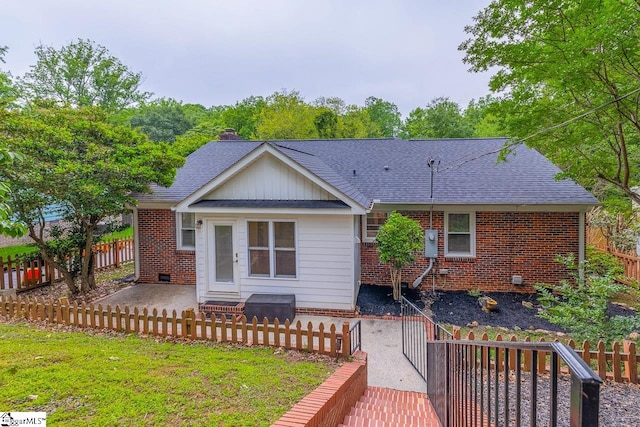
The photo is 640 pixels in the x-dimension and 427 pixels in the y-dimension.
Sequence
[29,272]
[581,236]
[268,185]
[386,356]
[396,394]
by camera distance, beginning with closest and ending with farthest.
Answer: [396,394], [386,356], [268,185], [581,236], [29,272]

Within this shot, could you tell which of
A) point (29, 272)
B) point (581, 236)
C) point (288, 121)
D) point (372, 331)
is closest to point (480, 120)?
point (288, 121)

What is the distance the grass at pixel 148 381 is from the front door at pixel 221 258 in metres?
3.14

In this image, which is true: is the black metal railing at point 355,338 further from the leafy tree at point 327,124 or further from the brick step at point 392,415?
the leafy tree at point 327,124

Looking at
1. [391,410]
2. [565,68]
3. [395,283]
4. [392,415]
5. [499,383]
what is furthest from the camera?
[395,283]

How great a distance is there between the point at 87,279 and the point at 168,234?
2.62m

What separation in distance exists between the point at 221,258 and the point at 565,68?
28.7 ft

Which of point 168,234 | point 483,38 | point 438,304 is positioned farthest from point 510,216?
point 168,234

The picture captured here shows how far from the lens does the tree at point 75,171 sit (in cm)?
857

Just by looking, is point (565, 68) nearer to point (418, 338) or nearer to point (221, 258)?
point (418, 338)

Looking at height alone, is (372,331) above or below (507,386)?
below

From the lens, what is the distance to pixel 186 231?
38.6 feet

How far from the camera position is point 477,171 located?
488 inches

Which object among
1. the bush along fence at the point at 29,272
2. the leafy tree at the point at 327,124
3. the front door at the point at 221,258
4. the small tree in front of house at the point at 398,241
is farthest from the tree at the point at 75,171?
the leafy tree at the point at 327,124

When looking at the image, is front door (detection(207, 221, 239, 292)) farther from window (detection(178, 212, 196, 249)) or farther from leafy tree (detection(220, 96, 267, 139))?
leafy tree (detection(220, 96, 267, 139))
